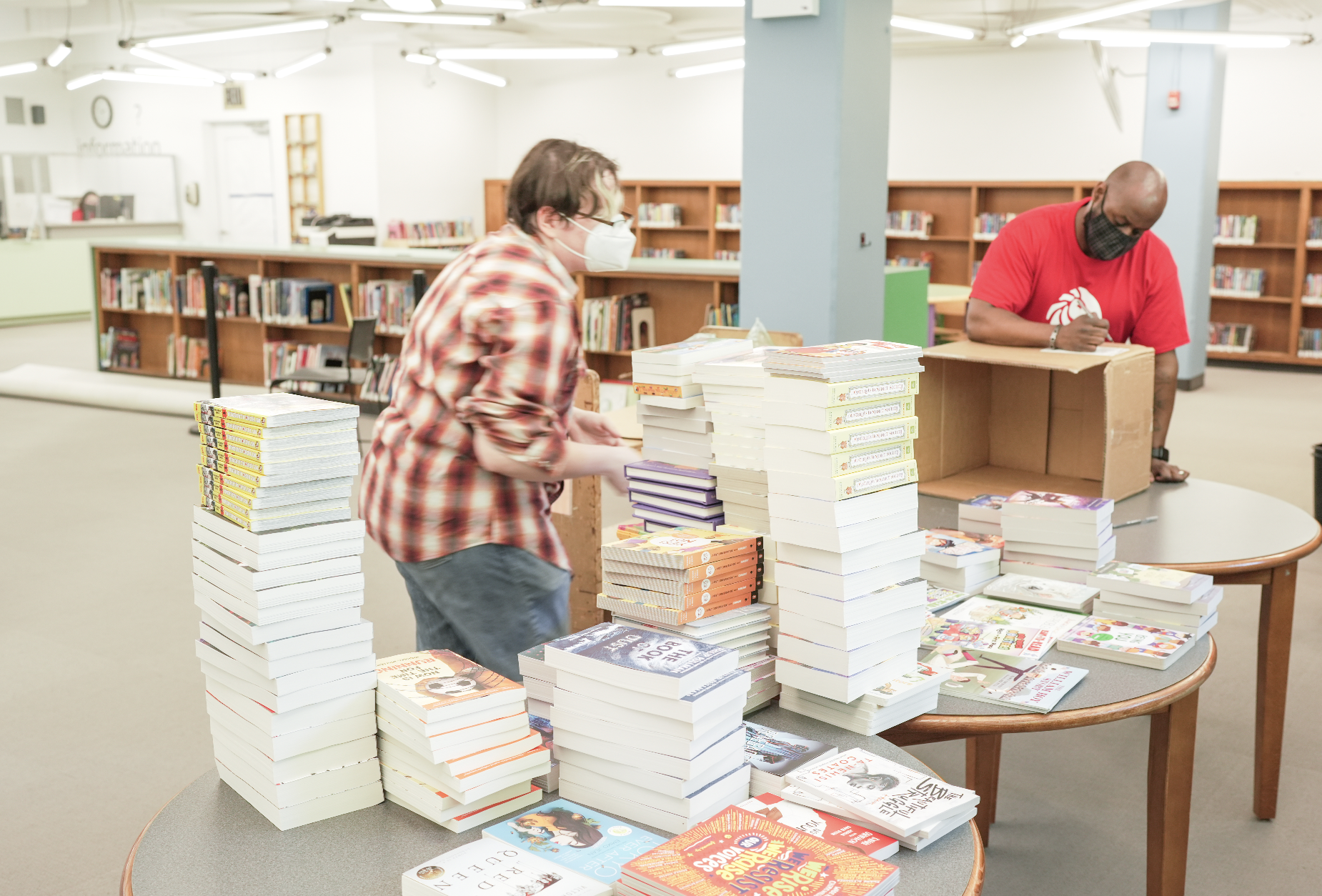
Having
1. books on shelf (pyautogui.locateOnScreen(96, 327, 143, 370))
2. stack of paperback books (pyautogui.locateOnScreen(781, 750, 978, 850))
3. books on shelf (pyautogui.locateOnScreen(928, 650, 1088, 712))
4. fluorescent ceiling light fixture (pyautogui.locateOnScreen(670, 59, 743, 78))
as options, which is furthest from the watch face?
stack of paperback books (pyautogui.locateOnScreen(781, 750, 978, 850))

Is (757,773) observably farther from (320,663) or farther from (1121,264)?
(1121,264)

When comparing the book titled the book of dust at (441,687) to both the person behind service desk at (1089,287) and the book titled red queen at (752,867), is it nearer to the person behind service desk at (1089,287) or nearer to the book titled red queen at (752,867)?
the book titled red queen at (752,867)

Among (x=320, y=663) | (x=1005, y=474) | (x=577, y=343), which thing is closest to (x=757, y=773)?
(x=320, y=663)

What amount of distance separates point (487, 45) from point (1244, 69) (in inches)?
337

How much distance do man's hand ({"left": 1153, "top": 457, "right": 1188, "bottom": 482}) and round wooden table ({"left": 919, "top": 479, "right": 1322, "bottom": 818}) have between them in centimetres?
2

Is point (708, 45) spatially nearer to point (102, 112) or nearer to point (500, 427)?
point (500, 427)

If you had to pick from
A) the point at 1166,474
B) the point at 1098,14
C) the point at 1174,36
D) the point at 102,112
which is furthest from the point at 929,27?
the point at 102,112

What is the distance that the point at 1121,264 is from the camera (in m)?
3.25

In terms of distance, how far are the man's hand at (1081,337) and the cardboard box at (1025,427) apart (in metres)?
0.07

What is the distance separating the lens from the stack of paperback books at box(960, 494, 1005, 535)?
2.59m

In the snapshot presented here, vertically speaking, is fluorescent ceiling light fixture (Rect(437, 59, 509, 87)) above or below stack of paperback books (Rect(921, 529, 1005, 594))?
above

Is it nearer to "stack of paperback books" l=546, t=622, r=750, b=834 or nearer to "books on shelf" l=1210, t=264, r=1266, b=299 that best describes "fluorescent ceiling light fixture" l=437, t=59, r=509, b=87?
"books on shelf" l=1210, t=264, r=1266, b=299

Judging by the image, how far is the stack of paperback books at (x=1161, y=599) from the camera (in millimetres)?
2146

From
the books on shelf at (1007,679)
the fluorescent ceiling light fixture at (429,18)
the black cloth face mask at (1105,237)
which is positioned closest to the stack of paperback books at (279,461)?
the books on shelf at (1007,679)
